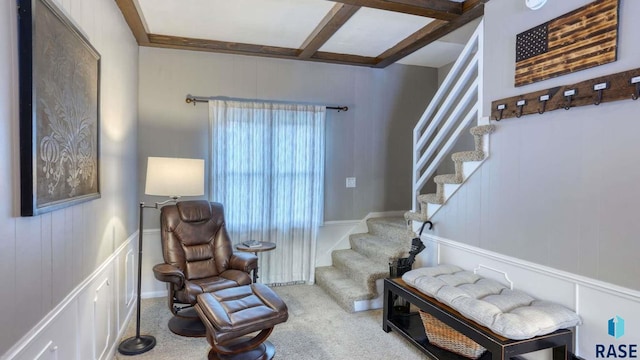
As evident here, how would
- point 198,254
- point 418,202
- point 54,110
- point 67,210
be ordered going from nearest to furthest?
point 54,110
point 67,210
point 198,254
point 418,202

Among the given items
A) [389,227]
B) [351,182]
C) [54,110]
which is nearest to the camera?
[54,110]

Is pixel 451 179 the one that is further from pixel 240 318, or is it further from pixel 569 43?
pixel 240 318

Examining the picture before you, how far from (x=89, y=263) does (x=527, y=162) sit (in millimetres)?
2893

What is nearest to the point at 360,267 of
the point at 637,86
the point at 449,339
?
the point at 449,339

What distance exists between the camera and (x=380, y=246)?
153 inches

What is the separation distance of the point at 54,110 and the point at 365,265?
303 centimetres

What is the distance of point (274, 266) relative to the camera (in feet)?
13.9

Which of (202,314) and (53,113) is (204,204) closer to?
(202,314)

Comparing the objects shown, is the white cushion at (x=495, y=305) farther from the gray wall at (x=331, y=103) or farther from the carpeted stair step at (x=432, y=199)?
the gray wall at (x=331, y=103)

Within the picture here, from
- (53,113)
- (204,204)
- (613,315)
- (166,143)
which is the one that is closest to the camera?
(53,113)

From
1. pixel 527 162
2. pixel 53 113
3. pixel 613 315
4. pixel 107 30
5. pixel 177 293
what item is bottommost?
pixel 177 293

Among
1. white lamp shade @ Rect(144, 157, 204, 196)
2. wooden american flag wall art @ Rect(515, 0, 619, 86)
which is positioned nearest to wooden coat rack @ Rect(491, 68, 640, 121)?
wooden american flag wall art @ Rect(515, 0, 619, 86)

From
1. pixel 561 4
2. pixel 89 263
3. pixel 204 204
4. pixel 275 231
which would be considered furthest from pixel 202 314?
pixel 561 4

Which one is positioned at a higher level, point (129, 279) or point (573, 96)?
point (573, 96)
